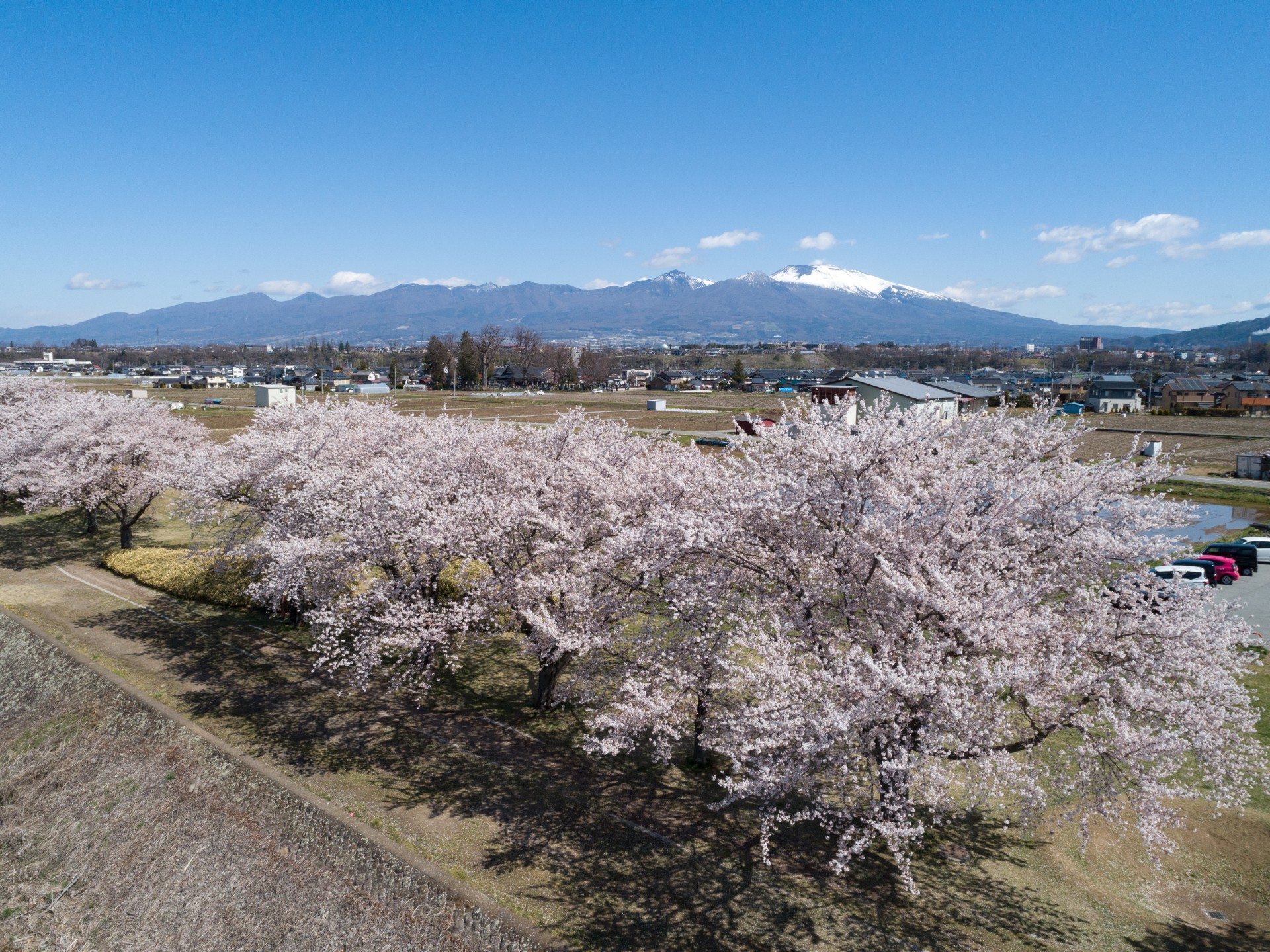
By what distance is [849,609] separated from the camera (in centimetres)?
1051

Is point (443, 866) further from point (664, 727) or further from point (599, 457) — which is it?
point (599, 457)

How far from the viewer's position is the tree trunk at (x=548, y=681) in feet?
51.1

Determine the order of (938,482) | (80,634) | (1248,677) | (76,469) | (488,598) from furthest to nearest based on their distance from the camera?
(76,469) < (80,634) < (1248,677) < (488,598) < (938,482)

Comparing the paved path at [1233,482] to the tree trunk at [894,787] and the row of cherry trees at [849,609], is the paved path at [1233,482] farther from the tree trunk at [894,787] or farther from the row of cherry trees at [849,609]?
the tree trunk at [894,787]

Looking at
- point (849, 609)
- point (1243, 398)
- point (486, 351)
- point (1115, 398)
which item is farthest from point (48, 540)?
point (1243, 398)

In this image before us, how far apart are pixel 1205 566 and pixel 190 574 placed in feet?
111

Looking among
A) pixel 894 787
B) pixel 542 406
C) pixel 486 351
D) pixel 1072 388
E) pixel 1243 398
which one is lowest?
pixel 894 787

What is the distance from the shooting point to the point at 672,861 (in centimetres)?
1122

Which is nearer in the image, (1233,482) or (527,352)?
(1233,482)

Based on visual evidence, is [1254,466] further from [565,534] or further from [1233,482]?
[565,534]

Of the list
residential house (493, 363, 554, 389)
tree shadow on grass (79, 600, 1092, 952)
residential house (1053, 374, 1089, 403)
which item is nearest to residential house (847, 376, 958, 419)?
residential house (1053, 374, 1089, 403)

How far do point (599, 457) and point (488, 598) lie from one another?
12.5 feet

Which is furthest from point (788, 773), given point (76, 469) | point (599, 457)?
point (76, 469)

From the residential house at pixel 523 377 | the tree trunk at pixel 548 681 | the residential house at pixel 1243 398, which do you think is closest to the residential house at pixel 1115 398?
the residential house at pixel 1243 398
